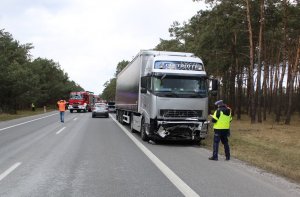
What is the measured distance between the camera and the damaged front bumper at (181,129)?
53.0ft

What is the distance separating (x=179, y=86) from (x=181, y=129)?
1.63 metres

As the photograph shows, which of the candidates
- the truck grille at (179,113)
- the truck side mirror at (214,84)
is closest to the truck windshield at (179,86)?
the truck side mirror at (214,84)

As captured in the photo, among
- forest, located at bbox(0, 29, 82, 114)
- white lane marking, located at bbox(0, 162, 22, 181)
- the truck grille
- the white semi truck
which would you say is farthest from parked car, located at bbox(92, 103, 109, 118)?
white lane marking, located at bbox(0, 162, 22, 181)

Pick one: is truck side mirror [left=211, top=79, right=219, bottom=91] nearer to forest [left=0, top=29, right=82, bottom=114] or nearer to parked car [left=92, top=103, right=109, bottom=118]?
parked car [left=92, top=103, right=109, bottom=118]

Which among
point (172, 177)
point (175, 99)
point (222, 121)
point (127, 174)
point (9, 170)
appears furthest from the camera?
point (175, 99)

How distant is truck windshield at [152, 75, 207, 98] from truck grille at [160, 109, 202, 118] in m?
0.57

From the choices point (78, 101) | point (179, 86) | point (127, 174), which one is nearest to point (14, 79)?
point (78, 101)

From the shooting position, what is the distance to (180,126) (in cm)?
1614

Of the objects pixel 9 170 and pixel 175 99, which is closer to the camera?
pixel 9 170

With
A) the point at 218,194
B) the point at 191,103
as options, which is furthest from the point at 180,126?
the point at 218,194

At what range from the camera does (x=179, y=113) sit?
1617cm

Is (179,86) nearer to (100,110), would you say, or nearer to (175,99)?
(175,99)

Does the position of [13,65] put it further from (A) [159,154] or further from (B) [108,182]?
(B) [108,182]

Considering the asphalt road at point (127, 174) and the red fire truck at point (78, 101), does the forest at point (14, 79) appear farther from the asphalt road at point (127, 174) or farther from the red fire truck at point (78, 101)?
the asphalt road at point (127, 174)
